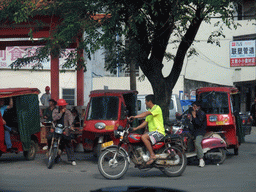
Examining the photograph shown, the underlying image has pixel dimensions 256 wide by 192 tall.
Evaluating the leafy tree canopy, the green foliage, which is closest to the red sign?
the leafy tree canopy

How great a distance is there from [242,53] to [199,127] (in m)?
22.5

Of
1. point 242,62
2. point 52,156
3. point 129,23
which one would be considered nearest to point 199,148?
point 52,156

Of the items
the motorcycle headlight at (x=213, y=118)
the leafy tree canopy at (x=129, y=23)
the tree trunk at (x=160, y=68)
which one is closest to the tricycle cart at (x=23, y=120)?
the leafy tree canopy at (x=129, y=23)

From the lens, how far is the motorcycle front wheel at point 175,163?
9719 millimetres

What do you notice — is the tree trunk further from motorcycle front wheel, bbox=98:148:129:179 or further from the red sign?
the red sign

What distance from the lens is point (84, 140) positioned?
12883mm

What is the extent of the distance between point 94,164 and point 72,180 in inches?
123

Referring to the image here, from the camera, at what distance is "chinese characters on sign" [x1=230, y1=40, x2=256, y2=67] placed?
32562mm

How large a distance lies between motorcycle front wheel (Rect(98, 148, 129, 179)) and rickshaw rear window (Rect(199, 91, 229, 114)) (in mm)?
5108

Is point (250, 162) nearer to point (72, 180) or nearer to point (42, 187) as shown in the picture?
point (72, 180)

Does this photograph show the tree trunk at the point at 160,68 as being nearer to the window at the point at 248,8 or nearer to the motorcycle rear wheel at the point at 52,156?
the motorcycle rear wheel at the point at 52,156

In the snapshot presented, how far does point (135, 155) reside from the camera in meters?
9.62

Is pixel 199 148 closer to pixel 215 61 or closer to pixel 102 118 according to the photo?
pixel 102 118

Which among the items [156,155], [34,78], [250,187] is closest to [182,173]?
[156,155]
